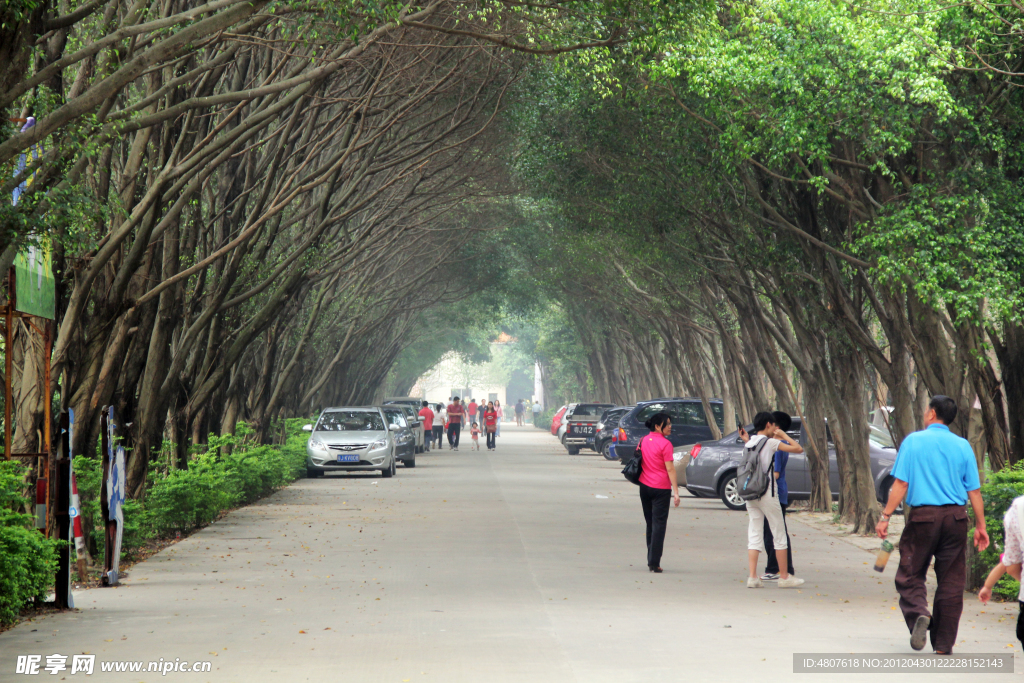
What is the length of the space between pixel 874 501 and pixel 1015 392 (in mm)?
4144

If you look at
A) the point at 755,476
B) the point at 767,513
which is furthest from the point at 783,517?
the point at 755,476

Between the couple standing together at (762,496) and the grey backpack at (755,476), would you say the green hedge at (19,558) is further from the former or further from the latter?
the grey backpack at (755,476)

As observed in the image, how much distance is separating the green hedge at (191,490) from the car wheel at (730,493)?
25.3 ft

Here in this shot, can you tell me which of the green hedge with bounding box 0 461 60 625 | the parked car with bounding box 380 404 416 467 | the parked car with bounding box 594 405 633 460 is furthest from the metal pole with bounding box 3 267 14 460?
the parked car with bounding box 594 405 633 460

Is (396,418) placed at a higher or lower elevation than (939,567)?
higher

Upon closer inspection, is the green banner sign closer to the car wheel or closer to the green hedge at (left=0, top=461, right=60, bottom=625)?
the green hedge at (left=0, top=461, right=60, bottom=625)

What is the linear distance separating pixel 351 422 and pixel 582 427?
14.7 m

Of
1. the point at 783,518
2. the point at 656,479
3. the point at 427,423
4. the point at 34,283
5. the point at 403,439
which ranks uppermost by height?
the point at 34,283

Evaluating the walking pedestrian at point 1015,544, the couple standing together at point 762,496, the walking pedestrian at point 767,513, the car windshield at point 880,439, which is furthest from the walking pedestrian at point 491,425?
the walking pedestrian at point 1015,544

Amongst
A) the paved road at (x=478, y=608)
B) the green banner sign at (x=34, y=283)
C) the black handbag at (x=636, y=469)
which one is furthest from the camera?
the black handbag at (x=636, y=469)

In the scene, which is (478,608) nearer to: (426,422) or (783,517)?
(783,517)

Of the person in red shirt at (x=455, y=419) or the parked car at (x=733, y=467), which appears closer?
the parked car at (x=733, y=467)

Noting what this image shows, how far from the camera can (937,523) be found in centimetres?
745

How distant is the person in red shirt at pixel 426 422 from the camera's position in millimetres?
39031
